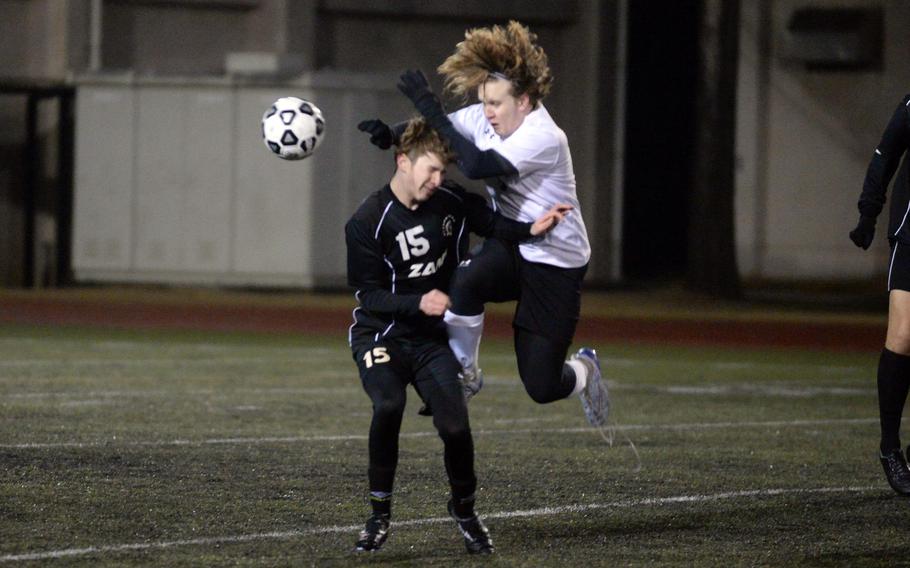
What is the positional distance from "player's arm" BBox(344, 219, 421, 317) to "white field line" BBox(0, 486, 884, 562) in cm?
97

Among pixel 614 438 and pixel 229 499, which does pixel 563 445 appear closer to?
pixel 614 438

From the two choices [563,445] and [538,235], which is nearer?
[538,235]

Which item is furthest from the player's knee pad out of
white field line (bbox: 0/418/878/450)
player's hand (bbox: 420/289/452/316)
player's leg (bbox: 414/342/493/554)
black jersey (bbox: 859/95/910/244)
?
white field line (bbox: 0/418/878/450)

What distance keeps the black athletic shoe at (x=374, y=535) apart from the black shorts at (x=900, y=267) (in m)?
2.91

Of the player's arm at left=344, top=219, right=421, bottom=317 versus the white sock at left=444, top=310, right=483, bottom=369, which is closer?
the player's arm at left=344, top=219, right=421, bottom=317

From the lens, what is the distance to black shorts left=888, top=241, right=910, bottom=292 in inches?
294

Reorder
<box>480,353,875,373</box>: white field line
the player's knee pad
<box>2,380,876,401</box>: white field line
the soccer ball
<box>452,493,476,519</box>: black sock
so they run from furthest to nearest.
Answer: <box>480,353,875,373</box>: white field line, <box>2,380,876,401</box>: white field line, the soccer ball, <box>452,493,476,519</box>: black sock, the player's knee pad

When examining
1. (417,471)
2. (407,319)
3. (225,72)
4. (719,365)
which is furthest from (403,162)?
(225,72)

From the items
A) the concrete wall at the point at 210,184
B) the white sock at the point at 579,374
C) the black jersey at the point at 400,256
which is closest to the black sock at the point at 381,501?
the black jersey at the point at 400,256

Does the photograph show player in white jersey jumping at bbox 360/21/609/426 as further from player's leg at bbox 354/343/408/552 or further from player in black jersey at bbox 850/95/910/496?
player in black jersey at bbox 850/95/910/496

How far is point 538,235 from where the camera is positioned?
650 cm

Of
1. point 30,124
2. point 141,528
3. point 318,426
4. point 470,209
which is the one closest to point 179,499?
point 141,528

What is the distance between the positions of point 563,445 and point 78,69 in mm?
16243

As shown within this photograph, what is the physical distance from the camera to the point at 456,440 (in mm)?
5922
